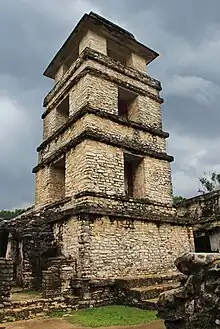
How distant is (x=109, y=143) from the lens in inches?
413

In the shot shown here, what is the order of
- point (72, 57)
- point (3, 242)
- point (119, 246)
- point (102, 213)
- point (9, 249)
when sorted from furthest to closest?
point (72, 57) < point (3, 242) < point (9, 249) < point (119, 246) < point (102, 213)

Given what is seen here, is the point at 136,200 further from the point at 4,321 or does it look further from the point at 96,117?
the point at 4,321

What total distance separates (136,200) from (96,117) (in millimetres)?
3236

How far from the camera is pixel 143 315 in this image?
6855 millimetres

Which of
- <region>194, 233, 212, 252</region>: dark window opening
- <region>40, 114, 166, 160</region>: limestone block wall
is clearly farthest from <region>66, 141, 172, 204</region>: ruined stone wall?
<region>194, 233, 212, 252</region>: dark window opening

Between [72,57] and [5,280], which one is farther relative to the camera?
[72,57]

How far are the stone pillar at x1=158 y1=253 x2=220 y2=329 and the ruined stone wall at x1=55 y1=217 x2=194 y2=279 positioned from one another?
191 inches

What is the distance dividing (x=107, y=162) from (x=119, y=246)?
2784mm

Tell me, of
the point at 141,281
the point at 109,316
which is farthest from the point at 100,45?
the point at 109,316

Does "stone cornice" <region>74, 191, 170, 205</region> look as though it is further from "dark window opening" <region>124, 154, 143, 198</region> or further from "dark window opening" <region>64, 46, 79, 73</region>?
"dark window opening" <region>64, 46, 79, 73</region>

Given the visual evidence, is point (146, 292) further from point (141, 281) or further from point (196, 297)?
point (196, 297)

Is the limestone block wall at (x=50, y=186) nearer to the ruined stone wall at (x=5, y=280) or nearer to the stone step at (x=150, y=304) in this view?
the ruined stone wall at (x=5, y=280)

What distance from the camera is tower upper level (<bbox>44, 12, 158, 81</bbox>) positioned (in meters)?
12.2

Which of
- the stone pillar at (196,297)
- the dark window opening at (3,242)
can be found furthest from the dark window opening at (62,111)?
the stone pillar at (196,297)
